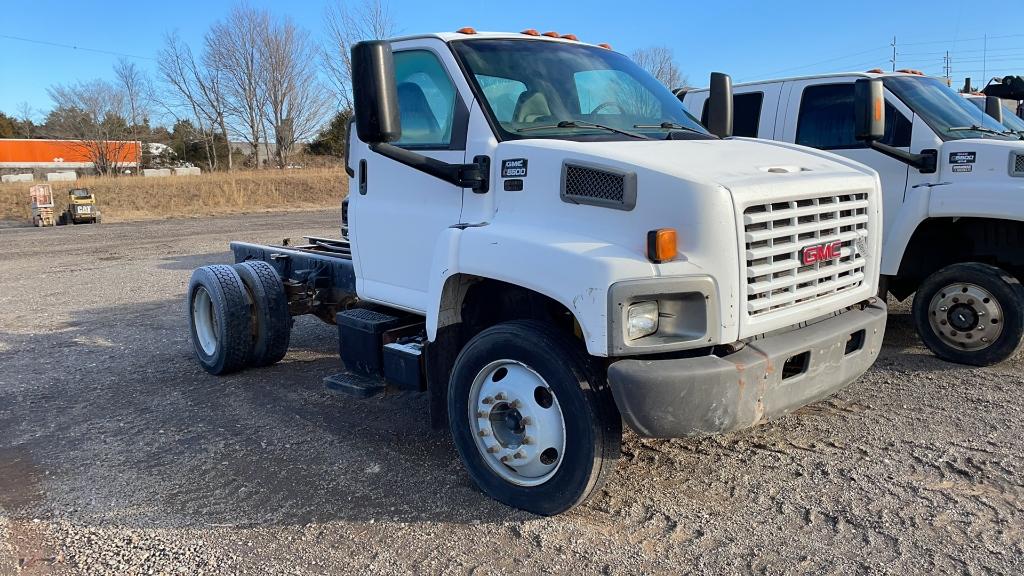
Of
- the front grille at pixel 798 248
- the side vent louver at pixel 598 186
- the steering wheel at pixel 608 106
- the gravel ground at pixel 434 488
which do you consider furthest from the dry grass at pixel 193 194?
the front grille at pixel 798 248

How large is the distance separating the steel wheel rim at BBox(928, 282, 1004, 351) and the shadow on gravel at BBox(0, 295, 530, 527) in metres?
4.07

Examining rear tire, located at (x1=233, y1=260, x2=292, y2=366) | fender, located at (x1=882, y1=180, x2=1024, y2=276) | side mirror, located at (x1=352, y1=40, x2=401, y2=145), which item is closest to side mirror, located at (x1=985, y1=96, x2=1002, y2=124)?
fender, located at (x1=882, y1=180, x2=1024, y2=276)

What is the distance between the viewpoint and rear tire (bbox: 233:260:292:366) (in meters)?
6.28

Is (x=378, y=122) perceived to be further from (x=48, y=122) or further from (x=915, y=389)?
(x=48, y=122)

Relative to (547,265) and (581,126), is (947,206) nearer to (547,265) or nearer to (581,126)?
(581,126)

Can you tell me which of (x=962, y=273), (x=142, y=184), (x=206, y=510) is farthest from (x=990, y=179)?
(x=142, y=184)

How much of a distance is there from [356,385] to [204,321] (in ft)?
8.84

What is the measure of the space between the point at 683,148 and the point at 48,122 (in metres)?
76.7

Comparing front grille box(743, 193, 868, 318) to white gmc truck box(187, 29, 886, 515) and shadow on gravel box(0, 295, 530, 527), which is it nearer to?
white gmc truck box(187, 29, 886, 515)

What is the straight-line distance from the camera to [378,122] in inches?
144

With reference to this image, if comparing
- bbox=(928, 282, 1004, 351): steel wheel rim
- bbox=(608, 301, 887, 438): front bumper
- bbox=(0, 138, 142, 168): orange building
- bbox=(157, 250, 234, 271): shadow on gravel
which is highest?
bbox=(0, 138, 142, 168): orange building

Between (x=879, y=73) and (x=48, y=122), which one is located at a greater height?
(x=48, y=122)

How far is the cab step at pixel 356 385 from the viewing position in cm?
455

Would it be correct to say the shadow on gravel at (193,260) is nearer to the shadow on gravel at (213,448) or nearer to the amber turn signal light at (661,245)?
the shadow on gravel at (213,448)
